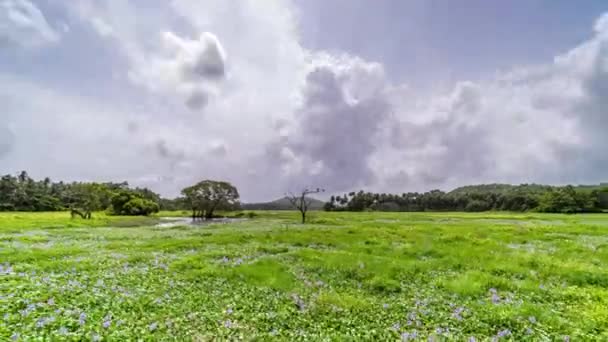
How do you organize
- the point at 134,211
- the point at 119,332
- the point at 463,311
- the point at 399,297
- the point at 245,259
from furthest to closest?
the point at 134,211 → the point at 245,259 → the point at 399,297 → the point at 463,311 → the point at 119,332

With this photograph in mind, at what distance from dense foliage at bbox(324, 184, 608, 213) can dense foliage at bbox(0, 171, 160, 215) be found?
292 feet

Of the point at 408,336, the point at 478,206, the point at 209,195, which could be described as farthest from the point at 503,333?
the point at 478,206

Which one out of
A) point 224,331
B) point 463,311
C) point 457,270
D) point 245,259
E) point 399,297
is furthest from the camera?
point 245,259

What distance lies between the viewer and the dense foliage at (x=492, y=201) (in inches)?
4117

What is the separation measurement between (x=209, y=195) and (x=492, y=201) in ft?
406

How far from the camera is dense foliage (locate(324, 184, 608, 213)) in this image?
105 meters

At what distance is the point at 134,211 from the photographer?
9569 centimetres

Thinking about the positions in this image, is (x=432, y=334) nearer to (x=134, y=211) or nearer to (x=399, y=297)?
(x=399, y=297)

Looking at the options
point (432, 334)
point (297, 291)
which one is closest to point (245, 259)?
point (297, 291)

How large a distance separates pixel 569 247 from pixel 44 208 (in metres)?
147

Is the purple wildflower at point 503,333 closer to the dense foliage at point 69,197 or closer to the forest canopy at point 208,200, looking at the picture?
the forest canopy at point 208,200

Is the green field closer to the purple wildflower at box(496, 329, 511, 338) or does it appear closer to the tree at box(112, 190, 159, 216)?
the purple wildflower at box(496, 329, 511, 338)

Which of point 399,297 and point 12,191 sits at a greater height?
point 12,191

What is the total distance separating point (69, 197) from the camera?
11156 cm
